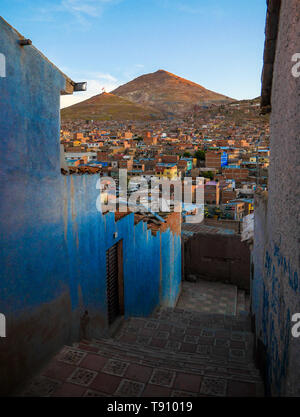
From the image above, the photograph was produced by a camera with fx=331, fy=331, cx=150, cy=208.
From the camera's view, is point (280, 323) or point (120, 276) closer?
point (280, 323)

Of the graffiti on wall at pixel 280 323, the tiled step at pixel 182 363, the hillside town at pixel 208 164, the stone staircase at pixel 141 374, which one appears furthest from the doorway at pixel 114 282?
the graffiti on wall at pixel 280 323

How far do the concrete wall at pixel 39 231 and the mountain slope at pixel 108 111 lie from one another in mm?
135456

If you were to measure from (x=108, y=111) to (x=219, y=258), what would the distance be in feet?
467

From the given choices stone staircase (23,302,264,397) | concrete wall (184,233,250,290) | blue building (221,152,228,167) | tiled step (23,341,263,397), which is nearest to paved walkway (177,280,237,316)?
concrete wall (184,233,250,290)

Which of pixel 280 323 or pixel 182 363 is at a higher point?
pixel 280 323

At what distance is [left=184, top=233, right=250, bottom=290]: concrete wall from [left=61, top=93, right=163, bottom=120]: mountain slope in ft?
422

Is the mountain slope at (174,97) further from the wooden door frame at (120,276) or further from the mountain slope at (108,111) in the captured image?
the wooden door frame at (120,276)

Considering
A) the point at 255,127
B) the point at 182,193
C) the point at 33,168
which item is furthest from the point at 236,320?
the point at 255,127

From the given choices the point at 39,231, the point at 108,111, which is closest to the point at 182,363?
the point at 39,231

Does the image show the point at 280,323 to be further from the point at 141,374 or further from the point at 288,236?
the point at 141,374

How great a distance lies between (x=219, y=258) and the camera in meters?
12.9

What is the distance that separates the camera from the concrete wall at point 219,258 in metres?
12.5

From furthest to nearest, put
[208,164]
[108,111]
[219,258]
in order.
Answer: [108,111] → [208,164] → [219,258]

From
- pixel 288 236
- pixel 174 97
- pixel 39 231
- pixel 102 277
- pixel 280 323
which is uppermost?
pixel 174 97
